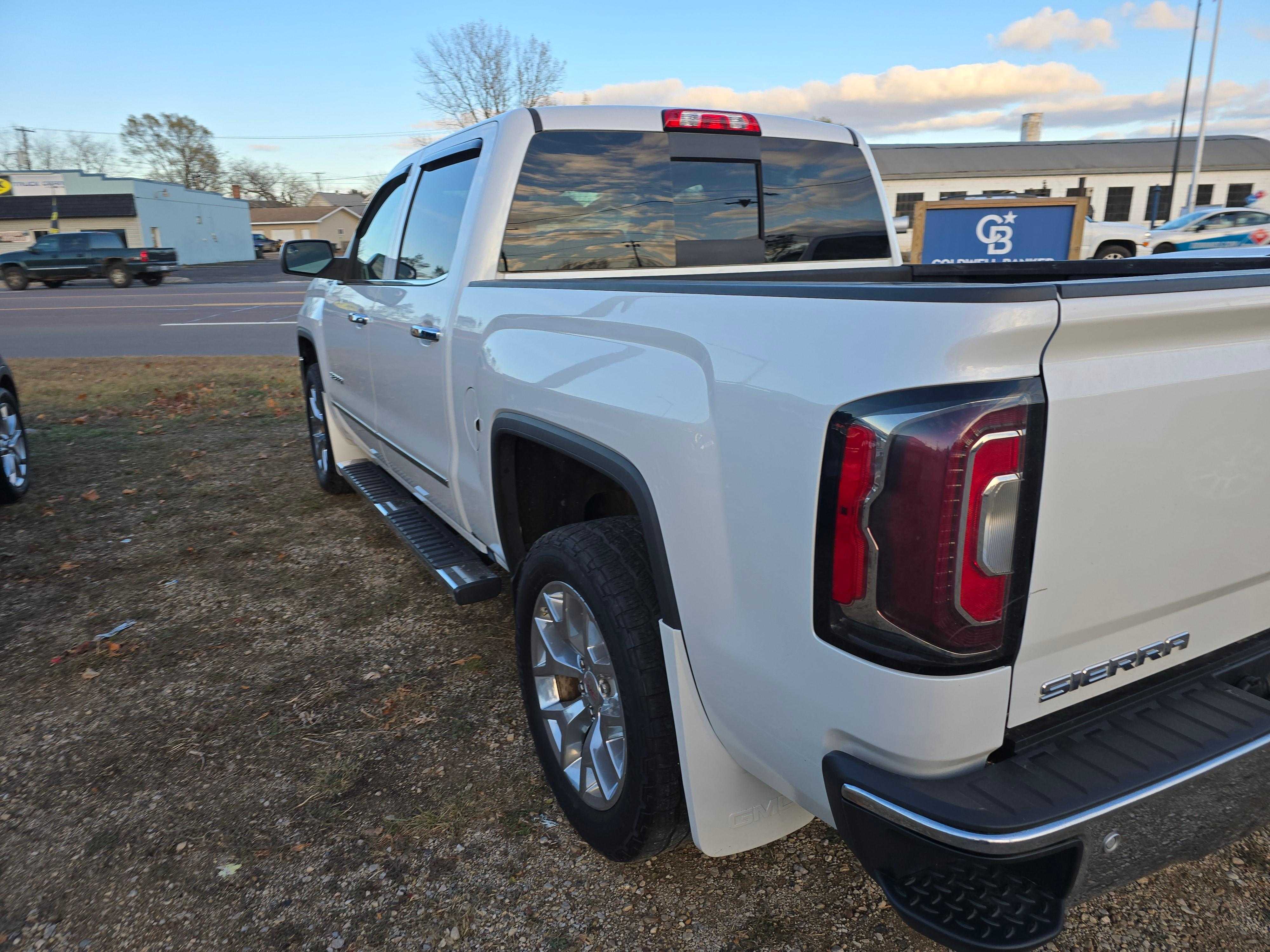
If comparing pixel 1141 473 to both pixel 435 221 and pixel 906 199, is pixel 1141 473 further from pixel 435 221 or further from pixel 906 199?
pixel 906 199

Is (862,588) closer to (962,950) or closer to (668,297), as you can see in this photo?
(962,950)

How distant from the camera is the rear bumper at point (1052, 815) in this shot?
4.44ft

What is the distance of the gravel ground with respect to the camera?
2168mm

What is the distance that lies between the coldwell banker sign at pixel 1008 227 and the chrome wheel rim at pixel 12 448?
292 inches

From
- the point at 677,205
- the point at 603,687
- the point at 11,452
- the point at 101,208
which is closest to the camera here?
the point at 603,687

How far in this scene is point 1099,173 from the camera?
48562mm

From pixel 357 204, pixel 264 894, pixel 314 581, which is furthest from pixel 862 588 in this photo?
pixel 357 204

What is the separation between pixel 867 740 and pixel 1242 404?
90cm

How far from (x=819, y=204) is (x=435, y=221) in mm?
1654

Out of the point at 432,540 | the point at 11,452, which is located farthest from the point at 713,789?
the point at 11,452

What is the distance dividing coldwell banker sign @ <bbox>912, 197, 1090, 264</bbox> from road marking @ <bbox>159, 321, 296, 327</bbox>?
13.0 meters

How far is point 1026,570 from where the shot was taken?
4.50 feet

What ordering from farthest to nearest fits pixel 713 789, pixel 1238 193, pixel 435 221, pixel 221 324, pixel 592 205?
pixel 1238 193, pixel 221 324, pixel 435 221, pixel 592 205, pixel 713 789

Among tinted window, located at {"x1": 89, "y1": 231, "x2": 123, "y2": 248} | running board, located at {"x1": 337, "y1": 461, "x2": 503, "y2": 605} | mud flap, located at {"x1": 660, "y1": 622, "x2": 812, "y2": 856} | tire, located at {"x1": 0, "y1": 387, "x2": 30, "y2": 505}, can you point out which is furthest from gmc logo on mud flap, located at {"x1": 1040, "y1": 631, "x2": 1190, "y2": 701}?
tinted window, located at {"x1": 89, "y1": 231, "x2": 123, "y2": 248}
